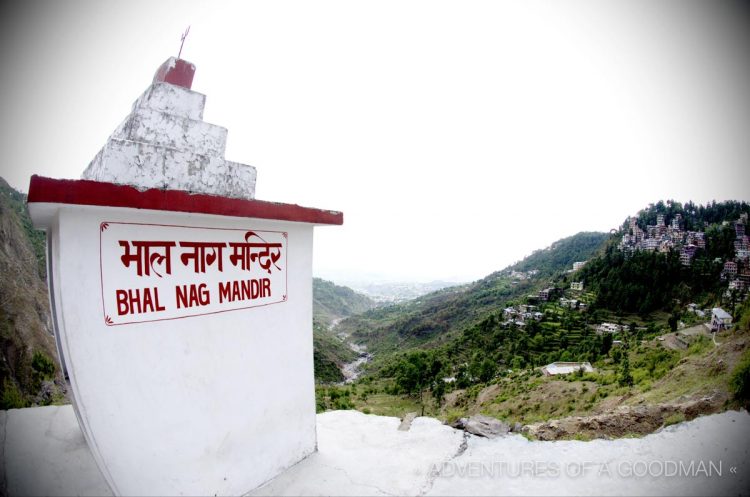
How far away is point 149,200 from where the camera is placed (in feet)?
9.88

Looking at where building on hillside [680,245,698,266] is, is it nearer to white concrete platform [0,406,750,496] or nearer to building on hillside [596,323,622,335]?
building on hillside [596,323,622,335]

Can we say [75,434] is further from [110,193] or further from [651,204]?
[651,204]

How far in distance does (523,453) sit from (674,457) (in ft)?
5.48

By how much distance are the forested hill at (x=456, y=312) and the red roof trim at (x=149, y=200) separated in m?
62.6

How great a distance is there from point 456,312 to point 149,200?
84931 millimetres

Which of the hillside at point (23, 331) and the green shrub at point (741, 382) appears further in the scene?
the hillside at point (23, 331)

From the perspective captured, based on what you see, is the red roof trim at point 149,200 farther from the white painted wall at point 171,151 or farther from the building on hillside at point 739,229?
the building on hillside at point 739,229

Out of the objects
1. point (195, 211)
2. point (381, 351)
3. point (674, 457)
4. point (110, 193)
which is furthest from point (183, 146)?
point (381, 351)

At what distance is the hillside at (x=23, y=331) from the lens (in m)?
11.6

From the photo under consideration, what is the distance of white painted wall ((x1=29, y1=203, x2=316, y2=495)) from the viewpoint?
2807mm

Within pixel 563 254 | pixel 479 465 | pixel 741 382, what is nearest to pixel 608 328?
pixel 741 382

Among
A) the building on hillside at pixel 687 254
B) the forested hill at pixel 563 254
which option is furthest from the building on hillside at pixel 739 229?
the forested hill at pixel 563 254

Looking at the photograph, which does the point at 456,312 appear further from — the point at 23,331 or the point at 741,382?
the point at 741,382

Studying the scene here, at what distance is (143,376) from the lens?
3133mm
